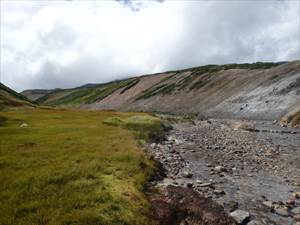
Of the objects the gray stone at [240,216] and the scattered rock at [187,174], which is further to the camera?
the scattered rock at [187,174]

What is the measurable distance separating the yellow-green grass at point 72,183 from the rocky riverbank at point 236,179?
1.94 meters

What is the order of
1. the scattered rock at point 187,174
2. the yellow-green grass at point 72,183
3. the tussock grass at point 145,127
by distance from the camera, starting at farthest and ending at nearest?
the tussock grass at point 145,127 < the scattered rock at point 187,174 < the yellow-green grass at point 72,183

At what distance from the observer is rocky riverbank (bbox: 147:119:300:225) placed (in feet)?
61.0

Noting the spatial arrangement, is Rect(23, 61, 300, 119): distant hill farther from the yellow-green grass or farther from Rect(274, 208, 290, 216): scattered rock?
Rect(274, 208, 290, 216): scattered rock

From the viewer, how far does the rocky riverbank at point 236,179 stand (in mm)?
18594

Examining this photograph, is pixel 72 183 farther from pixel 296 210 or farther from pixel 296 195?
pixel 296 195

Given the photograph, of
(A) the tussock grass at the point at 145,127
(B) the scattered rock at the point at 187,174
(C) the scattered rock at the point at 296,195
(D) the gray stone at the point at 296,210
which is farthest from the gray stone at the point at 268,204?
(A) the tussock grass at the point at 145,127

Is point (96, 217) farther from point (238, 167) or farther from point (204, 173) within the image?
point (238, 167)

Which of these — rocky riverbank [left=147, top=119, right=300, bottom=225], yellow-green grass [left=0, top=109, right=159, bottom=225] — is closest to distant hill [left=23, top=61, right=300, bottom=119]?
rocky riverbank [left=147, top=119, right=300, bottom=225]

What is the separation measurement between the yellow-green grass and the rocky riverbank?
1939 mm

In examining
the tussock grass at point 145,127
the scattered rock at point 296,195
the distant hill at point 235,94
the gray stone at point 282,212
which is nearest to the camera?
the gray stone at point 282,212

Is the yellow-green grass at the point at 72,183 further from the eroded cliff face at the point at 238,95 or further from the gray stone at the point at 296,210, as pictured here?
the eroded cliff face at the point at 238,95

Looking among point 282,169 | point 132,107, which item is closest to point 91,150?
point 282,169

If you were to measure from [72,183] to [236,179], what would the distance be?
11.9 m
